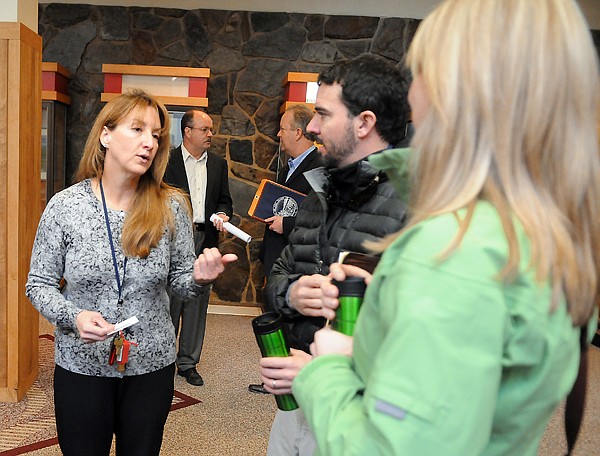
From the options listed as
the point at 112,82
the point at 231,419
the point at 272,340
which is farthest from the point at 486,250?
the point at 112,82

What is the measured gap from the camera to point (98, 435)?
1940 mm

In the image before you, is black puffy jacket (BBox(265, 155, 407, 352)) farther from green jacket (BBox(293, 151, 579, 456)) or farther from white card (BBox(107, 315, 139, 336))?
green jacket (BBox(293, 151, 579, 456))

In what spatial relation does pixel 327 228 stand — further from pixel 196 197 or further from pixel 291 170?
pixel 196 197

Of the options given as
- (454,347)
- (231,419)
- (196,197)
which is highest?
(454,347)

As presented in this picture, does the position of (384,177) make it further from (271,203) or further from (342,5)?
(342,5)

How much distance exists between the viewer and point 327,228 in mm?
1791

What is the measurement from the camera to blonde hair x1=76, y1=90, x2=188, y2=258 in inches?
77.8

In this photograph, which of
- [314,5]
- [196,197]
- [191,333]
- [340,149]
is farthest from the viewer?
[314,5]

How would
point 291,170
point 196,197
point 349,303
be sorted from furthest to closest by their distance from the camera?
point 196,197, point 291,170, point 349,303

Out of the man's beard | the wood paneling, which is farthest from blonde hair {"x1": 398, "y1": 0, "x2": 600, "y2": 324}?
the wood paneling

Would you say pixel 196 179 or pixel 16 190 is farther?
pixel 196 179

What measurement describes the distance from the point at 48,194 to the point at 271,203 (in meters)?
3.35

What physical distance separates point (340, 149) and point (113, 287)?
2.76 ft

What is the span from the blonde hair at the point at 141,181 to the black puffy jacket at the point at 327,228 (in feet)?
1.42
